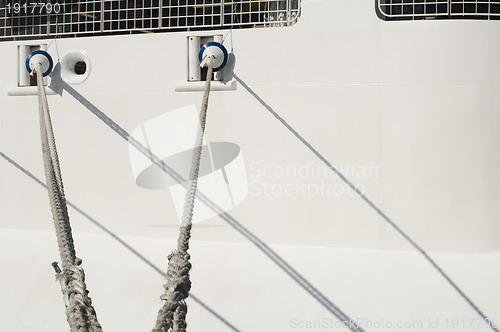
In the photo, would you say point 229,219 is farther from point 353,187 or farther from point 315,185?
point 353,187

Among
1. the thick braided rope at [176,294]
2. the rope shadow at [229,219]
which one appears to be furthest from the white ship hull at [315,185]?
the thick braided rope at [176,294]

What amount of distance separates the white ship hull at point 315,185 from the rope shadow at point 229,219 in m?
0.02

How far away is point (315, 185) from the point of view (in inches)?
199

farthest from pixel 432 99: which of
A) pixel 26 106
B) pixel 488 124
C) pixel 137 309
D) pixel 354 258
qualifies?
pixel 26 106

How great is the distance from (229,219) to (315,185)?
2.76ft

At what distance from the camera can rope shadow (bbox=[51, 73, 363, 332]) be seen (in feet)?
15.6

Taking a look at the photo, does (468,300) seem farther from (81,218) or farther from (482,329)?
(81,218)

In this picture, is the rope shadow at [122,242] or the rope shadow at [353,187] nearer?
the rope shadow at [353,187]

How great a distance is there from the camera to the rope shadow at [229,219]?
476 centimetres

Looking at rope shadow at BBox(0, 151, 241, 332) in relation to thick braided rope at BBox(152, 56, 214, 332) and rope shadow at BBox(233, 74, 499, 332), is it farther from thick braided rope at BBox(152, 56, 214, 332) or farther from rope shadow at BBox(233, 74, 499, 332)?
thick braided rope at BBox(152, 56, 214, 332)

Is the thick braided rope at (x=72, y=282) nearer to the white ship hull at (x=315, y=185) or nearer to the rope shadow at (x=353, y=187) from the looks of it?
the white ship hull at (x=315, y=185)

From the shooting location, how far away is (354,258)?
493 centimetres

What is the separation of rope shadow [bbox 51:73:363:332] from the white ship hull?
0.02 m

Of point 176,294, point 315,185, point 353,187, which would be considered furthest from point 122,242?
point 176,294
